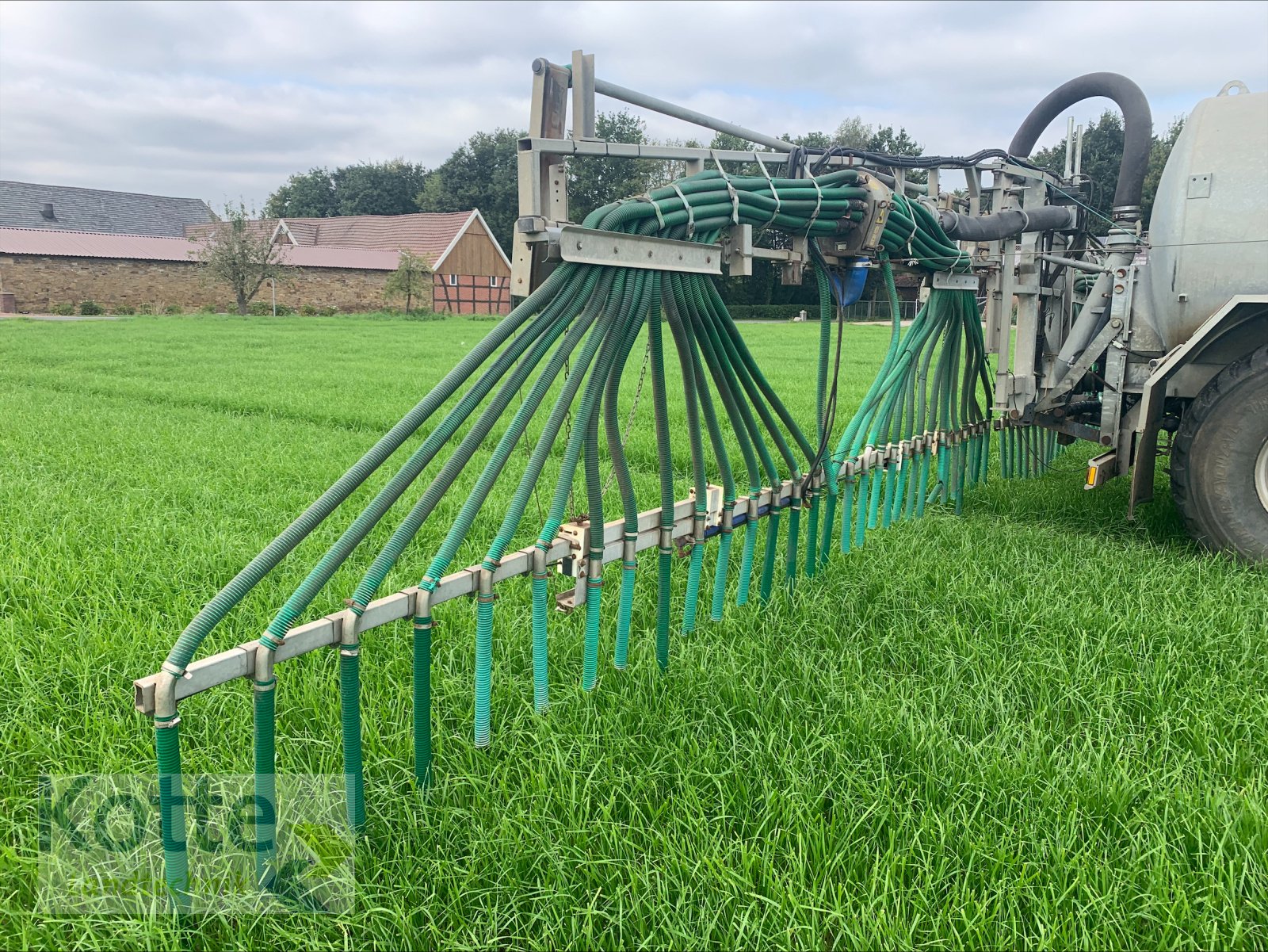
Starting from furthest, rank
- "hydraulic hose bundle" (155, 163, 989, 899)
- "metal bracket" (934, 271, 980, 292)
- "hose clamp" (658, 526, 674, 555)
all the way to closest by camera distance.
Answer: "metal bracket" (934, 271, 980, 292)
"hose clamp" (658, 526, 674, 555)
"hydraulic hose bundle" (155, 163, 989, 899)

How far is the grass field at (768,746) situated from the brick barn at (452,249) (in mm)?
33564

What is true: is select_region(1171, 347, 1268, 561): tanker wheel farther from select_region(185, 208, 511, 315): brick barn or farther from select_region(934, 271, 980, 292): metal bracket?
select_region(185, 208, 511, 315): brick barn

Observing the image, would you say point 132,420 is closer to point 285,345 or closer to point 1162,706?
point 1162,706

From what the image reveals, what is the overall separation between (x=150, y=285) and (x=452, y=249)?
11.5m

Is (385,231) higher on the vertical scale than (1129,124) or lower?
higher

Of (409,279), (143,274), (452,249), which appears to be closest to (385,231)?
(452,249)

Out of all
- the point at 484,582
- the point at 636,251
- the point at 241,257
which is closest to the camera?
the point at 484,582

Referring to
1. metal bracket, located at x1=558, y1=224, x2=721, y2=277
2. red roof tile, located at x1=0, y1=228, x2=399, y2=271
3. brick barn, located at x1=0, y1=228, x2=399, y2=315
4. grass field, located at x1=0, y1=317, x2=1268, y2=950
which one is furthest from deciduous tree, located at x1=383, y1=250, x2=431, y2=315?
metal bracket, located at x1=558, y1=224, x2=721, y2=277

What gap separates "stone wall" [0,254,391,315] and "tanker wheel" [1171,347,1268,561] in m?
32.7

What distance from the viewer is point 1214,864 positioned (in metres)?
2.11

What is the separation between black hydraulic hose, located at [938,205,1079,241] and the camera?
452cm

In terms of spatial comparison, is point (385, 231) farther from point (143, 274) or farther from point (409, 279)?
point (143, 274)

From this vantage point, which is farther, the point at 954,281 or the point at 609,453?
the point at 954,281

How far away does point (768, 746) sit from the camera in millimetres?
2629
